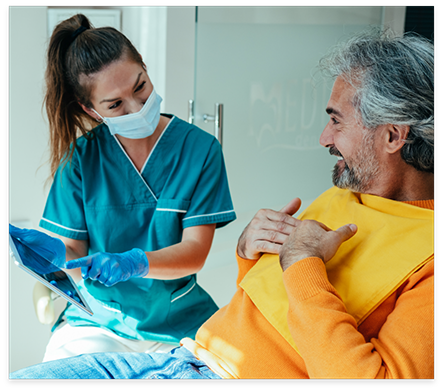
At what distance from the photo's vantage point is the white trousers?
3.99 feet

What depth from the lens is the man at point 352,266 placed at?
2.54 feet

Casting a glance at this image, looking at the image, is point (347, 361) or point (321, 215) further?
point (321, 215)

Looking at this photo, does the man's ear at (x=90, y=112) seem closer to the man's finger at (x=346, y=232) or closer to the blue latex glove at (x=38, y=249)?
the blue latex glove at (x=38, y=249)

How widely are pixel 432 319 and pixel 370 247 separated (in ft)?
0.70

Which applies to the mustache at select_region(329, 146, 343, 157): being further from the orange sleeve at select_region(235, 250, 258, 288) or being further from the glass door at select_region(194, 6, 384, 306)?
the glass door at select_region(194, 6, 384, 306)

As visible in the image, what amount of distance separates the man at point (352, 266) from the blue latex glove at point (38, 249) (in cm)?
24

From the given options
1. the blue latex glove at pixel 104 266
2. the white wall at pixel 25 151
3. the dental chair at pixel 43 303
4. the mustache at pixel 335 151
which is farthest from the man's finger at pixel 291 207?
the white wall at pixel 25 151

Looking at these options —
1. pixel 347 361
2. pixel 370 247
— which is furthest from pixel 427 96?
pixel 347 361

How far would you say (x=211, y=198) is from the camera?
4.27ft

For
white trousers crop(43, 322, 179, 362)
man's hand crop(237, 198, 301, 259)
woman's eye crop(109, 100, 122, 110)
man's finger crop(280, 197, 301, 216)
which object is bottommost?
white trousers crop(43, 322, 179, 362)

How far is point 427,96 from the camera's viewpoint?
897 millimetres

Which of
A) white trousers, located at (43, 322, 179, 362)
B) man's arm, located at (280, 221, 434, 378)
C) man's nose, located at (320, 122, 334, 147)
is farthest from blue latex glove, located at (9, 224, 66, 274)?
man's nose, located at (320, 122, 334, 147)

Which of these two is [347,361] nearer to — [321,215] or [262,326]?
[262,326]

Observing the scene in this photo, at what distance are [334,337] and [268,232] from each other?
0.33 metres
